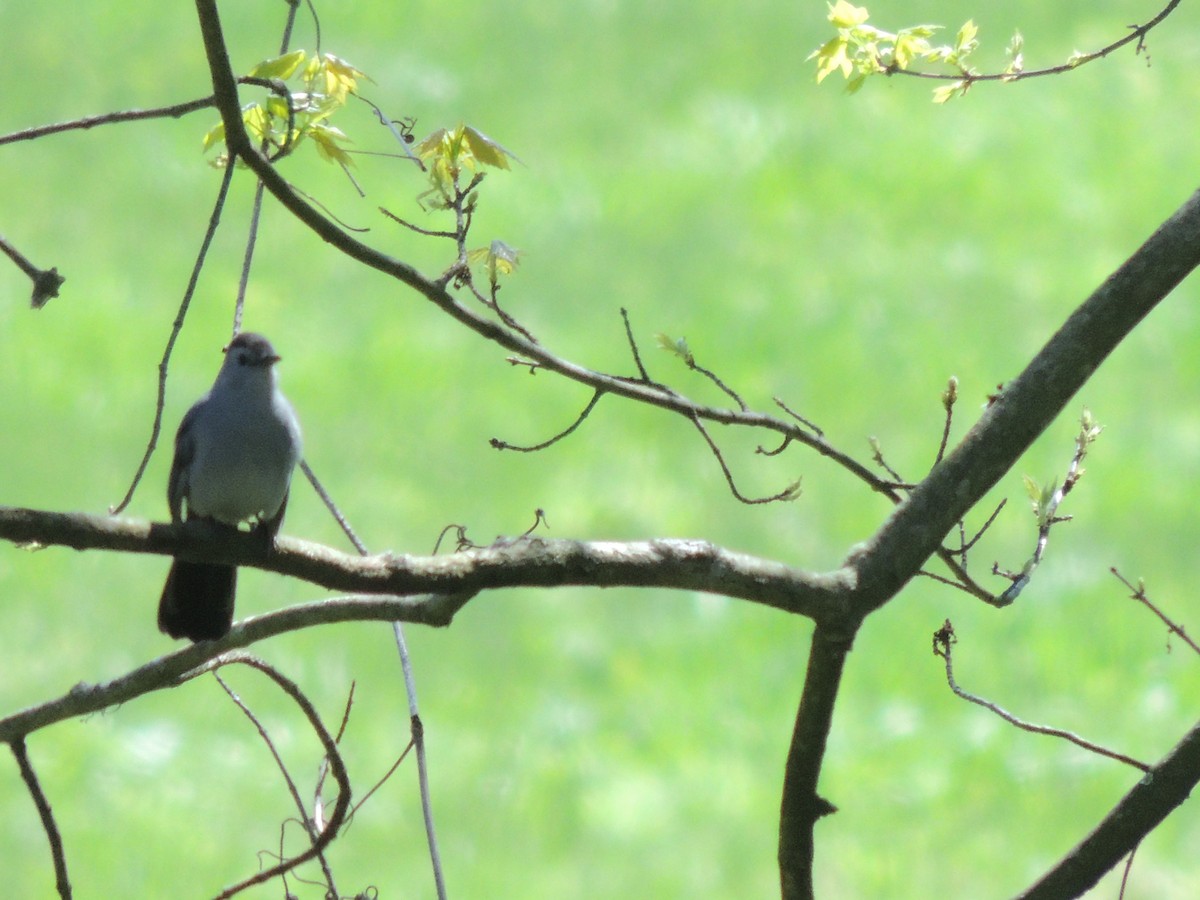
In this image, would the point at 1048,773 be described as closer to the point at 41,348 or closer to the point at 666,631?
the point at 666,631

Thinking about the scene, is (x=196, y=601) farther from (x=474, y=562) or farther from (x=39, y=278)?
(x=474, y=562)

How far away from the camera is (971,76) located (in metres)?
2.19

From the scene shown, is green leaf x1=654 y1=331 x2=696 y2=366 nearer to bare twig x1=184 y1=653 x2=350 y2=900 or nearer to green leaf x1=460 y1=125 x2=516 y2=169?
green leaf x1=460 y1=125 x2=516 y2=169

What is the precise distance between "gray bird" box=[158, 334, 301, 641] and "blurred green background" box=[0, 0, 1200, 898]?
1.13 m

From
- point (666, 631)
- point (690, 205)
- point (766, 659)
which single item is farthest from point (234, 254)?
point (766, 659)

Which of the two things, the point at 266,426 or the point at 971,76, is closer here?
the point at 971,76

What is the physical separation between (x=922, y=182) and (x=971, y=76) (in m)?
2.40

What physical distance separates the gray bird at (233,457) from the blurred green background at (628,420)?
3.69 feet

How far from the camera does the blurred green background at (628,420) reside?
340 cm

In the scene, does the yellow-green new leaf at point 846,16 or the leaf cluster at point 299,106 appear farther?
the yellow-green new leaf at point 846,16

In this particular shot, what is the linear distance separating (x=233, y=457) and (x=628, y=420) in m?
1.79

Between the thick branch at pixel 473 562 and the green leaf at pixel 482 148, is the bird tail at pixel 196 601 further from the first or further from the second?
the green leaf at pixel 482 148

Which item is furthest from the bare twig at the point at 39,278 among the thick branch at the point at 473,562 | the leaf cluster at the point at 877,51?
the leaf cluster at the point at 877,51

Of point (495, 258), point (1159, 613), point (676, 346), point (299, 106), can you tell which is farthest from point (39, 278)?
point (1159, 613)
